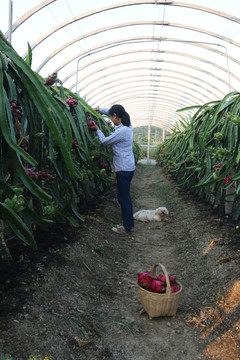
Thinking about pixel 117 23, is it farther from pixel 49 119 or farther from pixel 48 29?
pixel 49 119

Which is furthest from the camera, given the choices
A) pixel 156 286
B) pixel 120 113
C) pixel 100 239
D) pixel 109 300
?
pixel 120 113

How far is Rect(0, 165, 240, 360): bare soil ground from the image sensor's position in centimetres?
177

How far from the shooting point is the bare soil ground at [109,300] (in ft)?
5.80

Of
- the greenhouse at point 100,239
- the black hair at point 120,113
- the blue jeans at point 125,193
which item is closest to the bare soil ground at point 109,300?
the greenhouse at point 100,239

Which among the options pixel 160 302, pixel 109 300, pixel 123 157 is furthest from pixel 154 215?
pixel 160 302

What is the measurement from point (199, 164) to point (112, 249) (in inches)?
63.2

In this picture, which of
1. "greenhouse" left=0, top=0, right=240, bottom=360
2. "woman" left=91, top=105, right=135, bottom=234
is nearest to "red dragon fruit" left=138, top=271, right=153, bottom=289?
"greenhouse" left=0, top=0, right=240, bottom=360

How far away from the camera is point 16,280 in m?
1.99

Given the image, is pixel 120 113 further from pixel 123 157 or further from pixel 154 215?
pixel 154 215

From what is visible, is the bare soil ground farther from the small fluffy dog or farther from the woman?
the small fluffy dog

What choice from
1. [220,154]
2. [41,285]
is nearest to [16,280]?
[41,285]

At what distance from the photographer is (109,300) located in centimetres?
243

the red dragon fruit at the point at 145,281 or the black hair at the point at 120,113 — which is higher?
the black hair at the point at 120,113

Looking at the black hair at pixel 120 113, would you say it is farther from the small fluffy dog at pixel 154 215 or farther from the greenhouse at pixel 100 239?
the small fluffy dog at pixel 154 215
